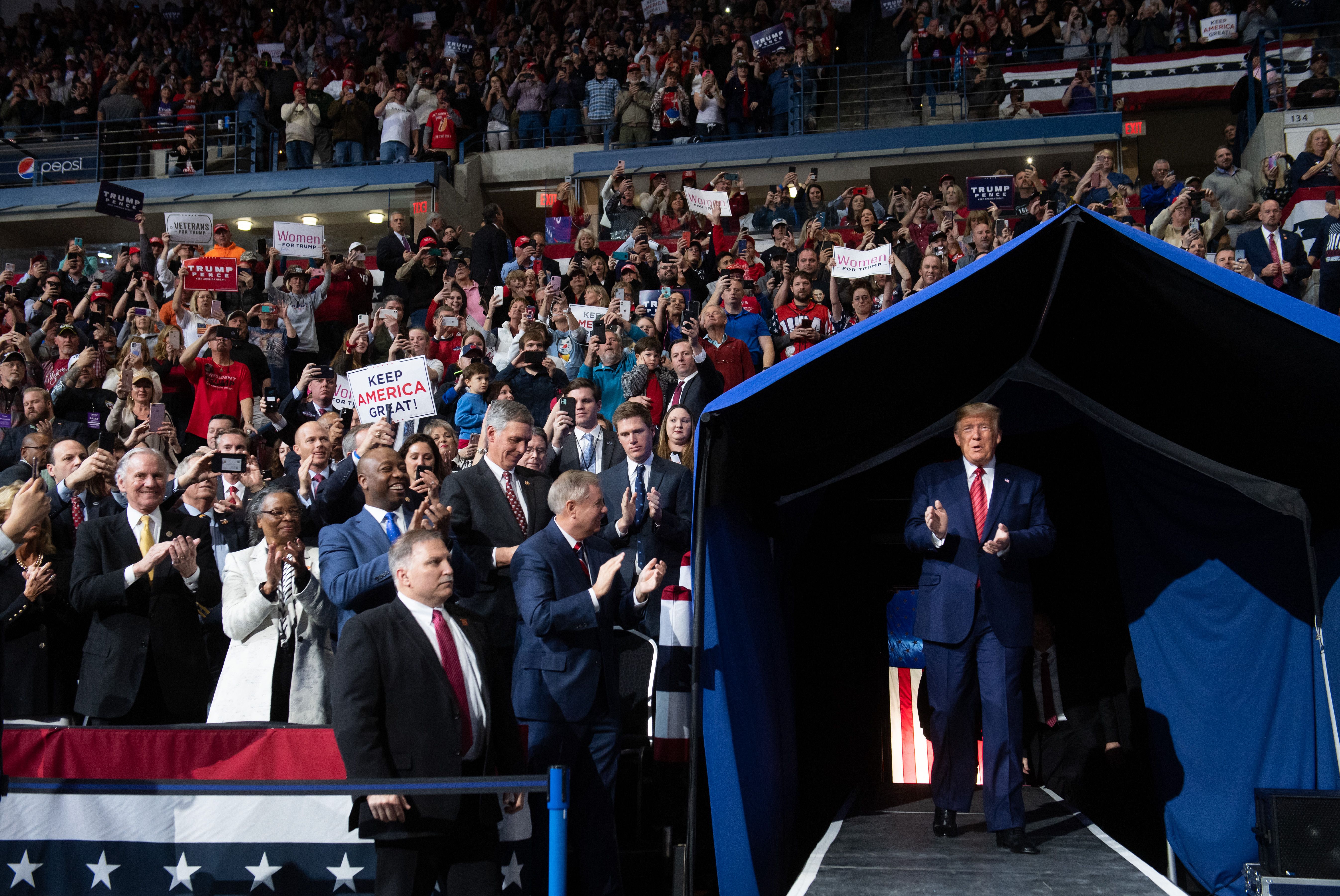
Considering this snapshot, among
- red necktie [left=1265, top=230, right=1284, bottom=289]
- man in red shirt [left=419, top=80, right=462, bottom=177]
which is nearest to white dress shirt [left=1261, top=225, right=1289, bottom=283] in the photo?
red necktie [left=1265, top=230, right=1284, bottom=289]

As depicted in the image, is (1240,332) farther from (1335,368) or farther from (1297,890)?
(1297,890)

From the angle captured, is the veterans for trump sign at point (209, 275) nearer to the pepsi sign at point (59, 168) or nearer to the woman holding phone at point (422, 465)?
the woman holding phone at point (422, 465)

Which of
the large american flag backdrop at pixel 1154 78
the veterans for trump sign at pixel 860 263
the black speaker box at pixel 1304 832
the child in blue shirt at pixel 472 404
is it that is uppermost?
the large american flag backdrop at pixel 1154 78

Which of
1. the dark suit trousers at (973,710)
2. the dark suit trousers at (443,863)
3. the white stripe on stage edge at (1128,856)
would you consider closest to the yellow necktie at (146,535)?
the dark suit trousers at (443,863)

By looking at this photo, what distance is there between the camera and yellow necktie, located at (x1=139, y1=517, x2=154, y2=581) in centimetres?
548

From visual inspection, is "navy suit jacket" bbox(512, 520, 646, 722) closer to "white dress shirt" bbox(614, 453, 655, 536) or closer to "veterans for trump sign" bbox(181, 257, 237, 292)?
"white dress shirt" bbox(614, 453, 655, 536)

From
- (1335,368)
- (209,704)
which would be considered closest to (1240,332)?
(1335,368)

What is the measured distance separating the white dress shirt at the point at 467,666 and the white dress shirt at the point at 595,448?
3019 millimetres

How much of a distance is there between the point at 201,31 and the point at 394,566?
74.4ft

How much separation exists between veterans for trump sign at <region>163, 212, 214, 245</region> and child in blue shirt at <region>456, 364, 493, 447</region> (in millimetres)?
6947

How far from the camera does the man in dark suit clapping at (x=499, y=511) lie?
546 centimetres

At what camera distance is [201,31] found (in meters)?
23.4

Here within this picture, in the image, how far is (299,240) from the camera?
1313 centimetres

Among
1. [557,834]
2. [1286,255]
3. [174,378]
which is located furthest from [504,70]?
[557,834]
